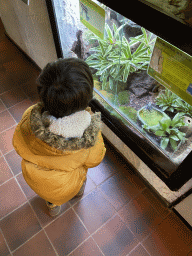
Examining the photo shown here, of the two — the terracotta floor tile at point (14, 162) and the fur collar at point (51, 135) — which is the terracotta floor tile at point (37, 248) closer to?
the terracotta floor tile at point (14, 162)

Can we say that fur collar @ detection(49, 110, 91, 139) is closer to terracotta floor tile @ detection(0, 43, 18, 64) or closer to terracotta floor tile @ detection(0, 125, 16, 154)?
terracotta floor tile @ detection(0, 125, 16, 154)

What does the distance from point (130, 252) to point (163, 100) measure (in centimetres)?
114

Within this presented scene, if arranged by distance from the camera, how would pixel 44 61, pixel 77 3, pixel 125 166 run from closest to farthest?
pixel 77 3, pixel 125 166, pixel 44 61

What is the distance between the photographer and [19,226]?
5.03ft

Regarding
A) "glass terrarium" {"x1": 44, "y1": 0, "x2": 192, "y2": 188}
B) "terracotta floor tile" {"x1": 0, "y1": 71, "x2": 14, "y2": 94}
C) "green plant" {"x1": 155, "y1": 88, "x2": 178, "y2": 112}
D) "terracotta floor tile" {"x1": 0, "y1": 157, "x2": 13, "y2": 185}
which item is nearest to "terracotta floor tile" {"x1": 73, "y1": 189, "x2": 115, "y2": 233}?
"glass terrarium" {"x1": 44, "y1": 0, "x2": 192, "y2": 188}

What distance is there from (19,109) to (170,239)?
1.92 metres

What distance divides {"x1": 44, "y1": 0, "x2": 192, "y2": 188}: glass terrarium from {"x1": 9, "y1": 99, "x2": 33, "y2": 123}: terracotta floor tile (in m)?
0.79

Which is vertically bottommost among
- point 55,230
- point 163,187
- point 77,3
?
point 55,230

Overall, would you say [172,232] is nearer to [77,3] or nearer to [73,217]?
[73,217]

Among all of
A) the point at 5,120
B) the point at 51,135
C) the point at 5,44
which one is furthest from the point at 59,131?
the point at 5,44

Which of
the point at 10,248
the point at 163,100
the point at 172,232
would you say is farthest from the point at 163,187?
the point at 10,248

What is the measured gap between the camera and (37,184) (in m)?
1.11

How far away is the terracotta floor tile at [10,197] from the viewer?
63.2 inches

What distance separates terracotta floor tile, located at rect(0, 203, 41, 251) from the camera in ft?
4.86
